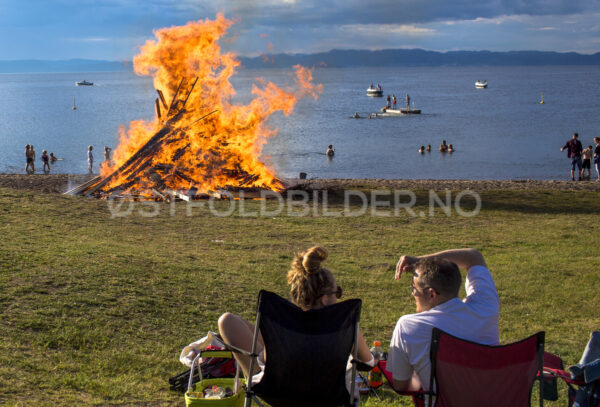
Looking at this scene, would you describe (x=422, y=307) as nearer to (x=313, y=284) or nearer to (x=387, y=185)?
(x=313, y=284)

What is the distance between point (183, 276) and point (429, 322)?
18.6 ft

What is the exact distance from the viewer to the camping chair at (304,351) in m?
3.87

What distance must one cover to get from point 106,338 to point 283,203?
11235 mm

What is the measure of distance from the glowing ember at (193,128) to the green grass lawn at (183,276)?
284 centimetres

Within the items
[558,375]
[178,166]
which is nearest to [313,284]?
[558,375]

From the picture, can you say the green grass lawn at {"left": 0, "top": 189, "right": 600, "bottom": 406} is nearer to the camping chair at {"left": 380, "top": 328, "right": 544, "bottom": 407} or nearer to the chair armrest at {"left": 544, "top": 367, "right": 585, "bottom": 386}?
the chair armrest at {"left": 544, "top": 367, "right": 585, "bottom": 386}

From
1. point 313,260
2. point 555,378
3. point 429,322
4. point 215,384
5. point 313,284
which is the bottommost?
point 215,384

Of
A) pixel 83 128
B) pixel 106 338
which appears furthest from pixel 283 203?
pixel 83 128

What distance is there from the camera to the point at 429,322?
150 inches

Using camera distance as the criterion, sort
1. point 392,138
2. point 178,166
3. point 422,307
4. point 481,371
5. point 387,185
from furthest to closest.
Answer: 1. point 392,138
2. point 387,185
3. point 178,166
4. point 422,307
5. point 481,371

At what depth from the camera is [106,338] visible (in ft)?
20.5

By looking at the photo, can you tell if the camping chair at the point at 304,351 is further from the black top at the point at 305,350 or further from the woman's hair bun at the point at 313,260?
the woman's hair bun at the point at 313,260

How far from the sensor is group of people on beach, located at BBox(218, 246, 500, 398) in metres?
3.80

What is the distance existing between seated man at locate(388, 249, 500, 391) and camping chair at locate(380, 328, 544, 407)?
0.14m
